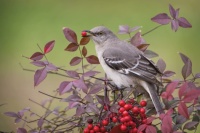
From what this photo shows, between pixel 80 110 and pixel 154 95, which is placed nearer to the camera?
pixel 80 110

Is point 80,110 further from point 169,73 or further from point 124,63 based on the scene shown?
point 124,63

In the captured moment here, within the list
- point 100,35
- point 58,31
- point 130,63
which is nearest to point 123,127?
point 130,63

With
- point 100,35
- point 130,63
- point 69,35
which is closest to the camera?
point 69,35

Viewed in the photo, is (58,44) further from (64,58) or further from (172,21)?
(172,21)

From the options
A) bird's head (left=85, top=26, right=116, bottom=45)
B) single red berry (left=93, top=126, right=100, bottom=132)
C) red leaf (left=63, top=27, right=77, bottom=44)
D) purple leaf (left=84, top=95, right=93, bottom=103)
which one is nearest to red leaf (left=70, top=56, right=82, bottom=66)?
red leaf (left=63, top=27, right=77, bottom=44)

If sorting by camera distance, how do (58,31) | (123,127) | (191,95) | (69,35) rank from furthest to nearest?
(58,31) → (69,35) → (123,127) → (191,95)

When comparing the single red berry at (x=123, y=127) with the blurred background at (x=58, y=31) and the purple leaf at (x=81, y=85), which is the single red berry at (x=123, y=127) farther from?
the blurred background at (x=58, y=31)

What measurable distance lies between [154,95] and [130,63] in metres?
0.50

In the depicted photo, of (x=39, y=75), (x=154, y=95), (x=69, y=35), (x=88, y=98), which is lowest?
(x=154, y=95)

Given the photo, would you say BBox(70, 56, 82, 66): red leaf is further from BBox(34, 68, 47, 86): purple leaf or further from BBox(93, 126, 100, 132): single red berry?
BBox(93, 126, 100, 132): single red berry

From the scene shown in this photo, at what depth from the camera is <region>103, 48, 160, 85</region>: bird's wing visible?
2.39 meters

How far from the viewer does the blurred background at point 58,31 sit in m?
5.29

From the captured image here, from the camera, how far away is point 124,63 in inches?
101

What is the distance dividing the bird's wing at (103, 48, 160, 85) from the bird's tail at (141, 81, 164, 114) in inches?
1.8
